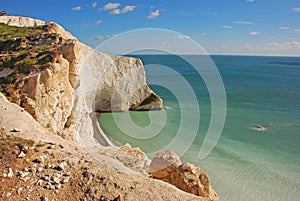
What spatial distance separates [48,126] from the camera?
488 inches

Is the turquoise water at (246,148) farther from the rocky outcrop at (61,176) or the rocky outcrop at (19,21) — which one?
the rocky outcrop at (19,21)

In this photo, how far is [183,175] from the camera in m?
10.6

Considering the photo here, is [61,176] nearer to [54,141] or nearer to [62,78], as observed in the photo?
[54,141]

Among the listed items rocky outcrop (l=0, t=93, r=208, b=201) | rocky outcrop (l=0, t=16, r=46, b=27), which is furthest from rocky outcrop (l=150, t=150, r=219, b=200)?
rocky outcrop (l=0, t=16, r=46, b=27)

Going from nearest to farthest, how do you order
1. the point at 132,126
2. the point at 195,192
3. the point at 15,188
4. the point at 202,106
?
→ the point at 15,188 → the point at 195,192 → the point at 132,126 → the point at 202,106

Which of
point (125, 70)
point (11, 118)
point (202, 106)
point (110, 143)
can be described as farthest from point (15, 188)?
point (202, 106)

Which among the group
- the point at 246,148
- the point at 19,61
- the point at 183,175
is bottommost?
the point at 246,148

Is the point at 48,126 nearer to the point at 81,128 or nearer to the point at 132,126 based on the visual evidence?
the point at 81,128

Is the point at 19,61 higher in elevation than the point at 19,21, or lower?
lower

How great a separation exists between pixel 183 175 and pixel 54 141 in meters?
4.98

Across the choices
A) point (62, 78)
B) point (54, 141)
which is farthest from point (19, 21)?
point (54, 141)

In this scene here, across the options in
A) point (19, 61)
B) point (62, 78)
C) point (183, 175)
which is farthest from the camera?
point (19, 61)

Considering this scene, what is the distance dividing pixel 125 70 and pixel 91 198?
25.2 meters

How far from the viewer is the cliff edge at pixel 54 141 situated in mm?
7258
